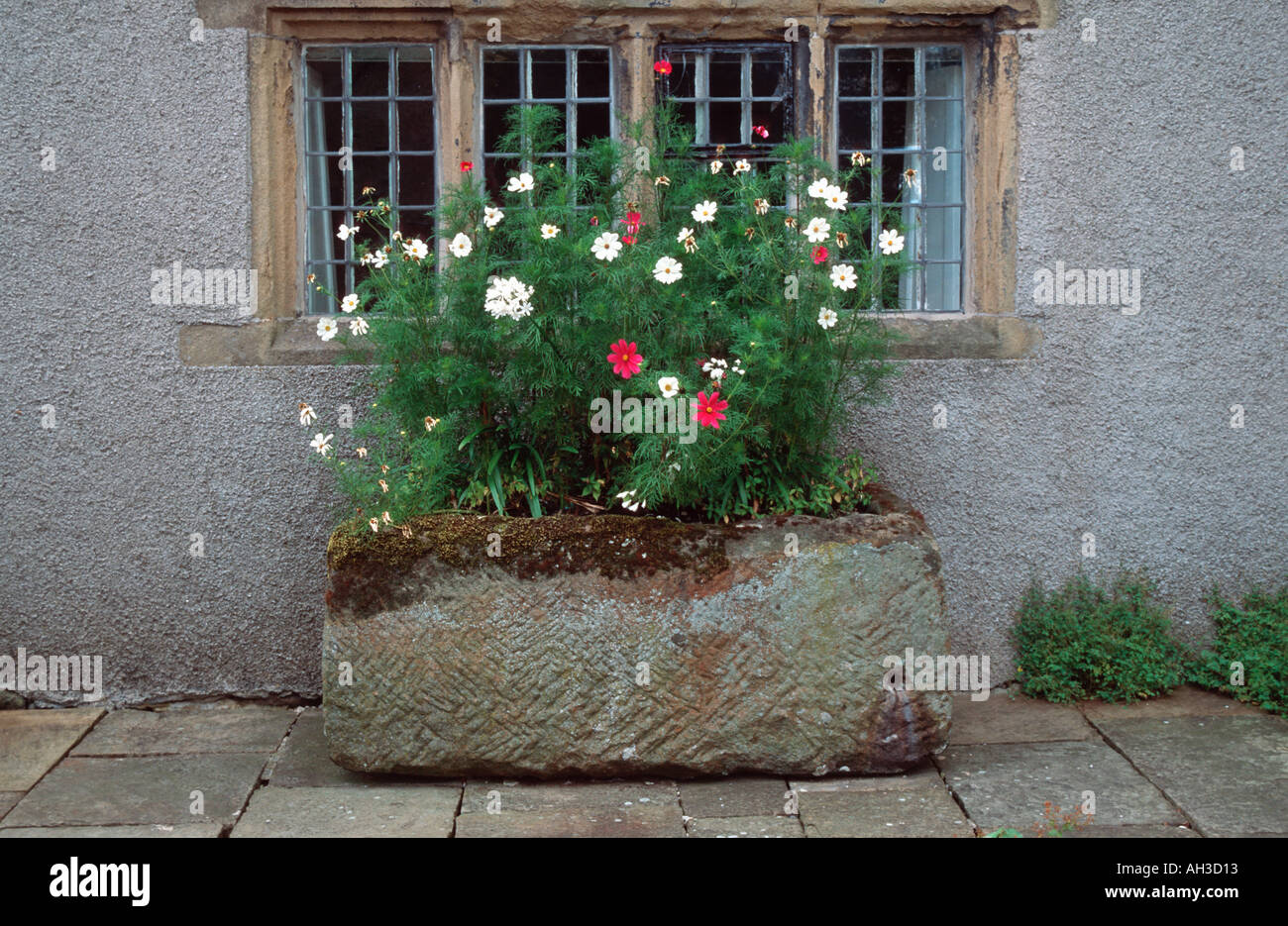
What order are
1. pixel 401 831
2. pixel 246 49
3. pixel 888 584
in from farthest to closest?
pixel 246 49
pixel 888 584
pixel 401 831

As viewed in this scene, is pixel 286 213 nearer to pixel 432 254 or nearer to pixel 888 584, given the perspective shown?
pixel 432 254

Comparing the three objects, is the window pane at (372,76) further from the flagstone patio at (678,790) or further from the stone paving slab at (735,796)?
the stone paving slab at (735,796)

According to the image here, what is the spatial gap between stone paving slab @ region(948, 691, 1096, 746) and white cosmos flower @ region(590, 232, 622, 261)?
1.94m

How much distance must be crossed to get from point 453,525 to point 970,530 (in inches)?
81.4

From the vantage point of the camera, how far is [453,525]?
3.80m

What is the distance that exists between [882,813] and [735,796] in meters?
0.45

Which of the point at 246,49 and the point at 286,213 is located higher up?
the point at 246,49

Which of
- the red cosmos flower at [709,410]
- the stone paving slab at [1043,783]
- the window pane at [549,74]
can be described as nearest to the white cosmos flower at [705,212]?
the red cosmos flower at [709,410]

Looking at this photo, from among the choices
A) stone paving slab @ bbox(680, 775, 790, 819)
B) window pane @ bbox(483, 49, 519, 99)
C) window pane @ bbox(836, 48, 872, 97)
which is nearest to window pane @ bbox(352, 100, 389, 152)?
window pane @ bbox(483, 49, 519, 99)

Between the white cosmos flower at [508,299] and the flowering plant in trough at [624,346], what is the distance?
0.01 m

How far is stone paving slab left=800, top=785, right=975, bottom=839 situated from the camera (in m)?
3.51

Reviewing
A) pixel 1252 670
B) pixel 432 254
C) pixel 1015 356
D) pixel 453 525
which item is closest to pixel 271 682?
pixel 453 525

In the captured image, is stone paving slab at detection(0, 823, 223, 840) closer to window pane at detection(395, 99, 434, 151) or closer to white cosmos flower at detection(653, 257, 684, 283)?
white cosmos flower at detection(653, 257, 684, 283)

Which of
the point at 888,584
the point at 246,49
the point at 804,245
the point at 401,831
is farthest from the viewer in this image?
the point at 246,49
